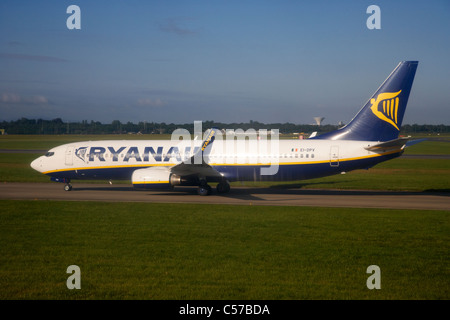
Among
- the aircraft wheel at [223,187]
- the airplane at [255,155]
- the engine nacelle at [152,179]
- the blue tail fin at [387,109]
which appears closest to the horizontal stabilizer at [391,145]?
the airplane at [255,155]

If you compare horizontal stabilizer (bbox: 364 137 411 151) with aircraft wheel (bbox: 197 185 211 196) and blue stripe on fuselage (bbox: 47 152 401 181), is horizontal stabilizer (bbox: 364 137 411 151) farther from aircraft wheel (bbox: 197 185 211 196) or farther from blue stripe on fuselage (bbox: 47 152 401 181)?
aircraft wheel (bbox: 197 185 211 196)

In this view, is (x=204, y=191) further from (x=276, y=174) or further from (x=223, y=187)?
(x=276, y=174)

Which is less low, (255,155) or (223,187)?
(255,155)

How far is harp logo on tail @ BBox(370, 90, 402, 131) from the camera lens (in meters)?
24.8

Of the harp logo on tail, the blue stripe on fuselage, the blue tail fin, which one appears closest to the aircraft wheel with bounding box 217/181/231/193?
the blue stripe on fuselage

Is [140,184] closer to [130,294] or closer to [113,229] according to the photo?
[113,229]

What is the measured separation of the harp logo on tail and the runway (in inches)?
176

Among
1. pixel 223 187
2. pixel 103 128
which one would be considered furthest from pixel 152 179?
pixel 103 128

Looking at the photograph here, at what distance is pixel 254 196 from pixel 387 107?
9001 mm

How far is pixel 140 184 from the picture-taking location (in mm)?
24875

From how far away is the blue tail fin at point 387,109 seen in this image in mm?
24562

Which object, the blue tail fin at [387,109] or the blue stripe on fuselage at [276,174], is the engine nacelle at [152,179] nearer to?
the blue stripe on fuselage at [276,174]

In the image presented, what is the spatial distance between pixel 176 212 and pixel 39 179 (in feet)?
63.5

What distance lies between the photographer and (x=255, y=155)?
26047 mm
